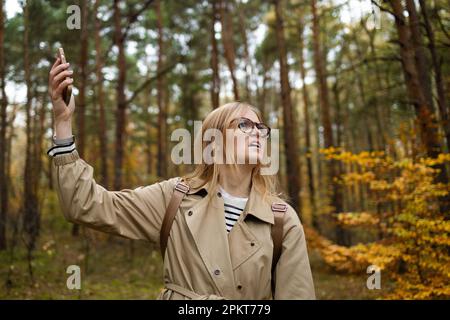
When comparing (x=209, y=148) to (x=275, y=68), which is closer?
(x=209, y=148)

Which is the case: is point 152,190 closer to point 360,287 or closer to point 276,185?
point 276,185

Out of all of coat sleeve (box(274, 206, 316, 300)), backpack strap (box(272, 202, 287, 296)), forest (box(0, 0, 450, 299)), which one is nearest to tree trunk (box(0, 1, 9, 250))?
forest (box(0, 0, 450, 299))

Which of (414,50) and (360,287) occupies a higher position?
(414,50)

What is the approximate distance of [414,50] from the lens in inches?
249

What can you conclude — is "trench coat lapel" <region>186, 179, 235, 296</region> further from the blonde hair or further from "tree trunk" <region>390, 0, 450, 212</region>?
"tree trunk" <region>390, 0, 450, 212</region>

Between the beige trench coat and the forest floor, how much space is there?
20.9ft

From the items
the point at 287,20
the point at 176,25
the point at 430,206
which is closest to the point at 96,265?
the point at 430,206

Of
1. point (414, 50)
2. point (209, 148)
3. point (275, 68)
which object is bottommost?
point (209, 148)

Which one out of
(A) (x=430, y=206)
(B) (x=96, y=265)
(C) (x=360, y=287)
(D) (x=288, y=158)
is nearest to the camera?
(A) (x=430, y=206)

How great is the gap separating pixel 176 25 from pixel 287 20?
499 centimetres

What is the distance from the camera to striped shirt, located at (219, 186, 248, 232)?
2.10 metres

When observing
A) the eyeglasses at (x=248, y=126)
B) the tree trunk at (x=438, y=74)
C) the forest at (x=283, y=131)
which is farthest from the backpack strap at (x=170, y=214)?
the tree trunk at (x=438, y=74)

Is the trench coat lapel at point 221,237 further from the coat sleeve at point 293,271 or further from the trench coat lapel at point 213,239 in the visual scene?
the coat sleeve at point 293,271
